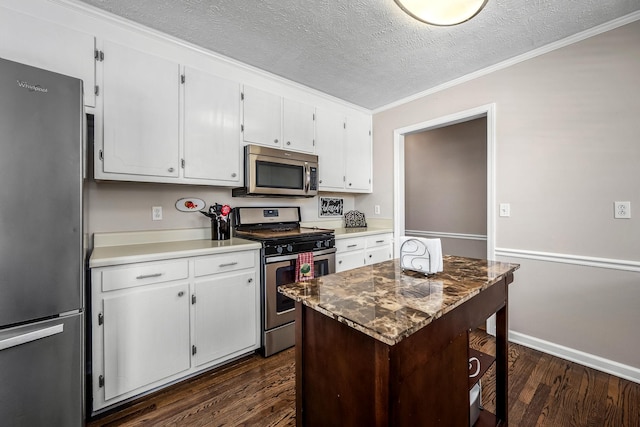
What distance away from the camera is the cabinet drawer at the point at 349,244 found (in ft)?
9.50

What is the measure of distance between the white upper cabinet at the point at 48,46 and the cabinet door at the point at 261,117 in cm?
108

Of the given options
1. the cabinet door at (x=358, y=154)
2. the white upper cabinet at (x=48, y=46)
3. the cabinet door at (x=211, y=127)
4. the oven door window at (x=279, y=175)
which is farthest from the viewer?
the cabinet door at (x=358, y=154)

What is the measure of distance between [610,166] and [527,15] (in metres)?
1.23

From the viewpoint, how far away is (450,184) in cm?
404

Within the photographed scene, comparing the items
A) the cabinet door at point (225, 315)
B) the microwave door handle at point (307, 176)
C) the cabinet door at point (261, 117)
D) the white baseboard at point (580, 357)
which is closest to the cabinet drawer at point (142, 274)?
the cabinet door at point (225, 315)

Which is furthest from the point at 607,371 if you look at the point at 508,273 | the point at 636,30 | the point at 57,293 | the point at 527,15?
the point at 57,293

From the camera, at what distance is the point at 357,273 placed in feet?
4.55

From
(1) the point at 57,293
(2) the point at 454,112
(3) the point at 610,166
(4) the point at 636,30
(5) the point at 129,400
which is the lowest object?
(5) the point at 129,400

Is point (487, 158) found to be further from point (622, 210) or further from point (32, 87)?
point (32, 87)

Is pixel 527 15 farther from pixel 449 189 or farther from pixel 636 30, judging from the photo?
pixel 449 189

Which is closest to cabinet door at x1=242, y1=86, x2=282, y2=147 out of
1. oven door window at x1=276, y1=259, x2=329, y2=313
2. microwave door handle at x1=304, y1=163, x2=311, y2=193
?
microwave door handle at x1=304, y1=163, x2=311, y2=193

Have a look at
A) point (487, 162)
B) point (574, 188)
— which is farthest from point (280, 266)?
Answer: point (574, 188)

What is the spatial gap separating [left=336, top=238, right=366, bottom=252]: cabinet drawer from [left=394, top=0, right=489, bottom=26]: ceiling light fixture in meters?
1.99

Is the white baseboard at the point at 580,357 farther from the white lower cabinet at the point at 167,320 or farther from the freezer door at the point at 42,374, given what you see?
the freezer door at the point at 42,374
